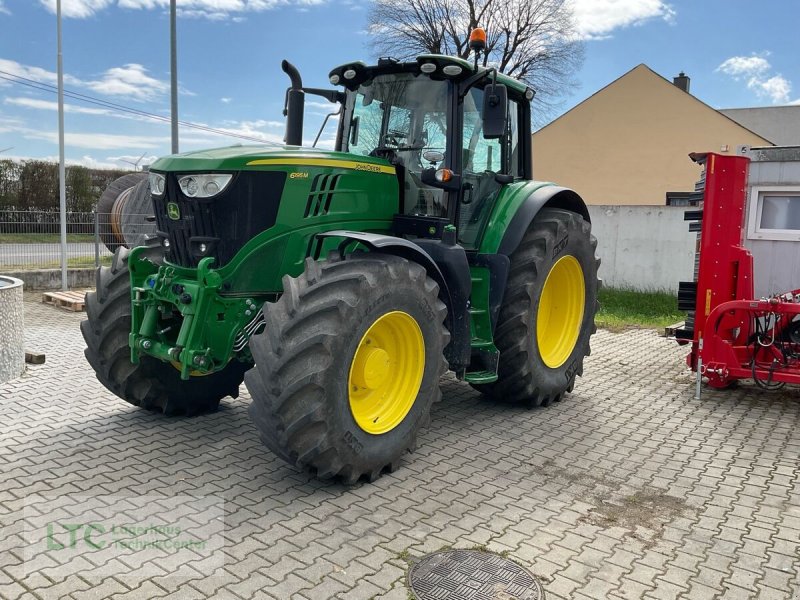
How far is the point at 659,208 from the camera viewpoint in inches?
490

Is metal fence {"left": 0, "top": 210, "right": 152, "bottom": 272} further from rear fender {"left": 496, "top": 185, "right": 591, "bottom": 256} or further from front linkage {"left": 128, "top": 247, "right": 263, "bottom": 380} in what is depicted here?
rear fender {"left": 496, "top": 185, "right": 591, "bottom": 256}

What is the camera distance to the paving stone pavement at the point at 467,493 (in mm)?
3014

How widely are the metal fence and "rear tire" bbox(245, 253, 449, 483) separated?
31.9ft

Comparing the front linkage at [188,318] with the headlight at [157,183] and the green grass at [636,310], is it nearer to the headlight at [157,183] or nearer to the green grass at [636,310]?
the headlight at [157,183]

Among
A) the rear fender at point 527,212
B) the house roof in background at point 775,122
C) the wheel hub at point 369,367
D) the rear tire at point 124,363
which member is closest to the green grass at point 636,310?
the rear fender at point 527,212

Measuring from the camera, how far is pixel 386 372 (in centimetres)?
Result: 411

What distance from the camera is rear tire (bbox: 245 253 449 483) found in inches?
138

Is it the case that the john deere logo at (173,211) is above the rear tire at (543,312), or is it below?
above

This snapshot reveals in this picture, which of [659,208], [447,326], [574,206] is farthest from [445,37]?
[447,326]

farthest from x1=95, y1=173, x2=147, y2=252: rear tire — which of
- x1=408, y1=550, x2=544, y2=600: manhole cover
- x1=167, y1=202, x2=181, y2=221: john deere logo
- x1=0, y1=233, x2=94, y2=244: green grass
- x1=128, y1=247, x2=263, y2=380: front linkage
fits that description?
x1=408, y1=550, x2=544, y2=600: manhole cover

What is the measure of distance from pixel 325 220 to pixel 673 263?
968 centimetres

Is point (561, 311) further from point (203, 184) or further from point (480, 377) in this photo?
point (203, 184)

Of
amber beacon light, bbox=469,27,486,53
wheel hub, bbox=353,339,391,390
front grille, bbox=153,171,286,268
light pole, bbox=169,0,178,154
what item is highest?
light pole, bbox=169,0,178,154

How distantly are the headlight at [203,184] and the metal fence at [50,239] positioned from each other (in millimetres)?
9061
